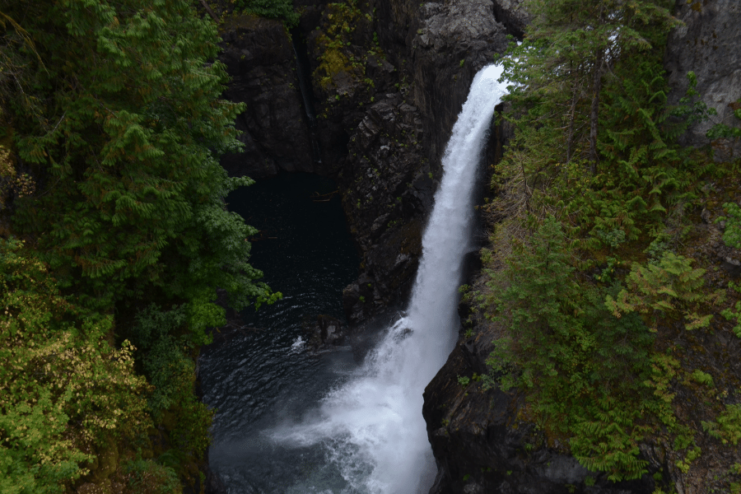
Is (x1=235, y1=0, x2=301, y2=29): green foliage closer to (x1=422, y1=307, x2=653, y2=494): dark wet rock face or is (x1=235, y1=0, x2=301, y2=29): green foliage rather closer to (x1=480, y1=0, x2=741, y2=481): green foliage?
(x1=480, y1=0, x2=741, y2=481): green foliage

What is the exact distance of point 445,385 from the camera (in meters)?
16.0

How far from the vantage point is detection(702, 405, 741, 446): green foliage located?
9.01m

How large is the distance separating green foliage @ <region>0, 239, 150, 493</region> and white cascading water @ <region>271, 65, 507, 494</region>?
394 inches

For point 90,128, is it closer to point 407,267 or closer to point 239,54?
point 407,267

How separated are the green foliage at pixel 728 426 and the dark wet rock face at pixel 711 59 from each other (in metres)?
Result: 6.44

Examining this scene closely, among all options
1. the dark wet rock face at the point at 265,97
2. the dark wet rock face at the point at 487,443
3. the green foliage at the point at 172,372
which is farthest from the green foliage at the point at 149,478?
the dark wet rock face at the point at 265,97

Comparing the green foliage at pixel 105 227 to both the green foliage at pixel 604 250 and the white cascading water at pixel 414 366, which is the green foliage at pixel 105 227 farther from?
the green foliage at pixel 604 250

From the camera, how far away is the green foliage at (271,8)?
1366 inches

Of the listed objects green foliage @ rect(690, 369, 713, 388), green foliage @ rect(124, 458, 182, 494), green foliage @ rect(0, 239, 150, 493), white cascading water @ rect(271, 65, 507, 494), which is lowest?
white cascading water @ rect(271, 65, 507, 494)

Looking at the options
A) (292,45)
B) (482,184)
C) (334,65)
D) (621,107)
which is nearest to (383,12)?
(334,65)

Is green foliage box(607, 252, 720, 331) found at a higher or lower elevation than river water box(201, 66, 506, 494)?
higher

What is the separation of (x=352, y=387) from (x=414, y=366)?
11.5ft

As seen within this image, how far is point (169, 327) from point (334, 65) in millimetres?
29465

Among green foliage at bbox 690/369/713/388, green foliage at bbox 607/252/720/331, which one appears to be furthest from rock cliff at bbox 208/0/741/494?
green foliage at bbox 607/252/720/331
